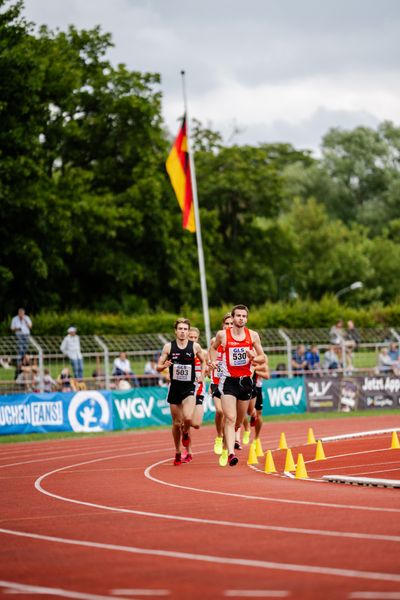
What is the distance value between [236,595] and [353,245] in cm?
7843

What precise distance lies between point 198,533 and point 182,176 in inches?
982

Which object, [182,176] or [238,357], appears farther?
[182,176]

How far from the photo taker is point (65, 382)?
30719 millimetres

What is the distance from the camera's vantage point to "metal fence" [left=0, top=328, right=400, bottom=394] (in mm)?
29734

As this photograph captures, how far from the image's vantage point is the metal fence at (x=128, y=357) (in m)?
29.7

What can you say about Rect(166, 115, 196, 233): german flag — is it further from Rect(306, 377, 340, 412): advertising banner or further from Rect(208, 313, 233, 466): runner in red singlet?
Rect(208, 313, 233, 466): runner in red singlet

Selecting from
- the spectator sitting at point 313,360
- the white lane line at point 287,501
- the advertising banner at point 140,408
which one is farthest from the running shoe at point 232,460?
the spectator sitting at point 313,360

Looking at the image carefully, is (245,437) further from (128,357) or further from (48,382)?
(128,357)

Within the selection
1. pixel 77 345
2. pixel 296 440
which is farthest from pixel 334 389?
pixel 296 440

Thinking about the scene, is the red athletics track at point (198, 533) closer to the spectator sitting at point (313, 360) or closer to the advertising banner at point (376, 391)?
the spectator sitting at point (313, 360)

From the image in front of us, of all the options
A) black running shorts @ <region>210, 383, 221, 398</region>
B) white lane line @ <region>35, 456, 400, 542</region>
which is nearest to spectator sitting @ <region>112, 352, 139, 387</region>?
black running shorts @ <region>210, 383, 221, 398</region>

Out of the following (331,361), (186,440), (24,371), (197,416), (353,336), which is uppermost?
(353,336)

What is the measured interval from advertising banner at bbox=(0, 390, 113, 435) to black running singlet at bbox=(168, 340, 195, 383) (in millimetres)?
10813

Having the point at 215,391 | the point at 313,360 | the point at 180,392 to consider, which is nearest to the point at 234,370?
the point at 180,392
